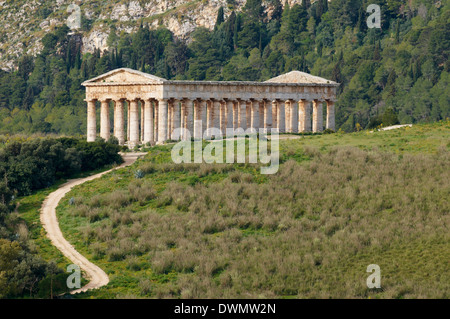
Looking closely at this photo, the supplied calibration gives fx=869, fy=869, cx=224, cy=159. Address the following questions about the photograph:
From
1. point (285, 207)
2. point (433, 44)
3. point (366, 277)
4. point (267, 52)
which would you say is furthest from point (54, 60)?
point (366, 277)

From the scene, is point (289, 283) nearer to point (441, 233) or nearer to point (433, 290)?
point (433, 290)

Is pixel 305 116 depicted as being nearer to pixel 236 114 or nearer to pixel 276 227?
pixel 236 114

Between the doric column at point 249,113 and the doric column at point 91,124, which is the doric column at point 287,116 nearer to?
the doric column at point 249,113

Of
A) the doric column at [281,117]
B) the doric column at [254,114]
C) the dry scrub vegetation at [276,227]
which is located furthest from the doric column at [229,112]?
the dry scrub vegetation at [276,227]

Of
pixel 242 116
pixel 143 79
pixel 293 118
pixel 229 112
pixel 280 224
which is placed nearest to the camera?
pixel 280 224

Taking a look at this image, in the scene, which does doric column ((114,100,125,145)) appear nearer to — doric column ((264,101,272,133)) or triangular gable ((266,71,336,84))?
A: doric column ((264,101,272,133))

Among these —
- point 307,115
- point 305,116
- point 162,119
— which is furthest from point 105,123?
point 307,115

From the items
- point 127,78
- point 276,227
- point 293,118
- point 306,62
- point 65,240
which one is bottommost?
point 65,240
